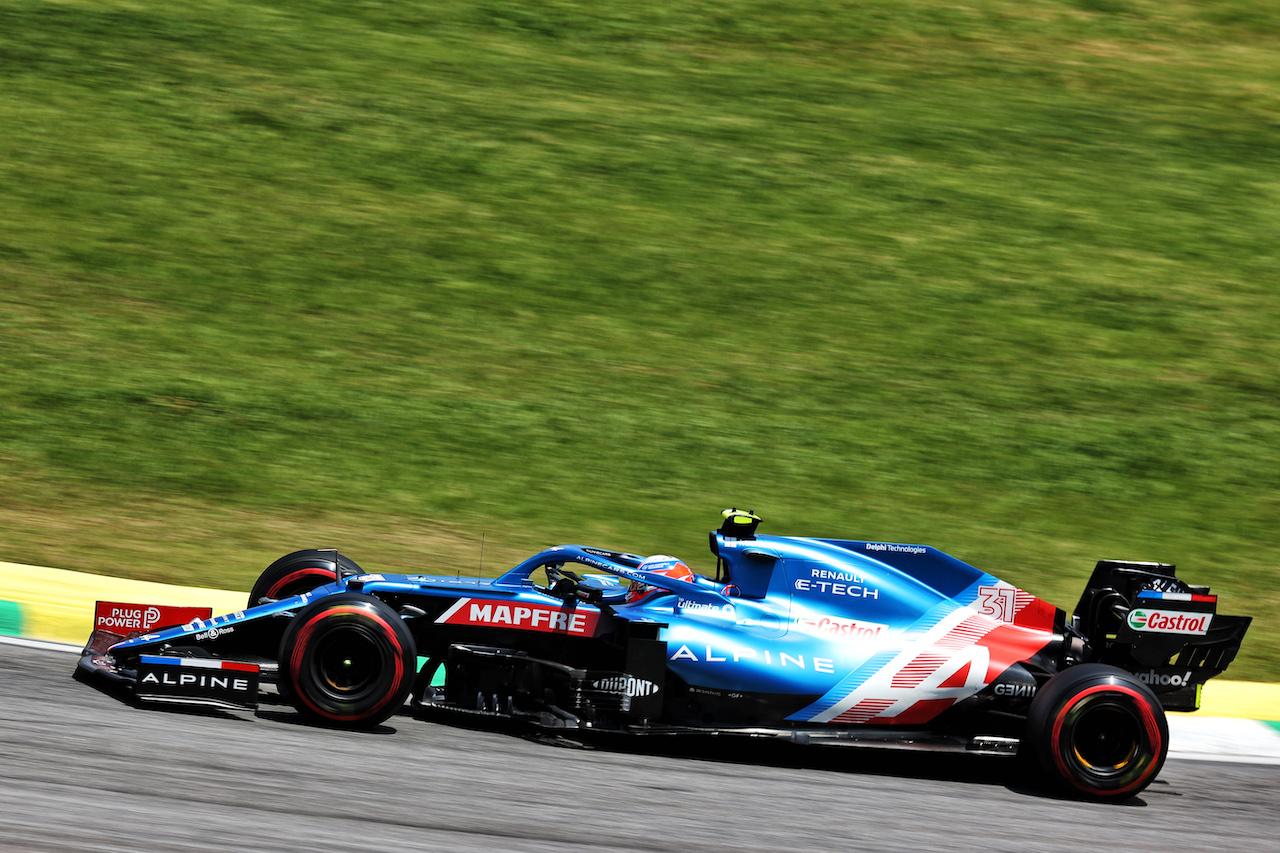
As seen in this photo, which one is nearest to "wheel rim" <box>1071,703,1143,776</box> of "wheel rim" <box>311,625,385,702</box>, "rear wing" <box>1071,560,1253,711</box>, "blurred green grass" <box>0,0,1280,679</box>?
"rear wing" <box>1071,560,1253,711</box>

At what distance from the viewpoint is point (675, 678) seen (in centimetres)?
625

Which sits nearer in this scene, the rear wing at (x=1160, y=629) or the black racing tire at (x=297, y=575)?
the rear wing at (x=1160, y=629)

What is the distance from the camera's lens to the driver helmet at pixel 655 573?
6648 millimetres

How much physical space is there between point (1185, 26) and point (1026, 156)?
610 centimetres

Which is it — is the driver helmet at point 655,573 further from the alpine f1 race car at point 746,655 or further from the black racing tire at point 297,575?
the black racing tire at point 297,575

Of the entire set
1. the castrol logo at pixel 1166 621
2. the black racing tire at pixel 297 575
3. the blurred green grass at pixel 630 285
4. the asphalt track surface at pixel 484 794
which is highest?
the blurred green grass at pixel 630 285

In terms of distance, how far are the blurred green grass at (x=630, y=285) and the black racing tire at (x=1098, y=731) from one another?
8.69 feet

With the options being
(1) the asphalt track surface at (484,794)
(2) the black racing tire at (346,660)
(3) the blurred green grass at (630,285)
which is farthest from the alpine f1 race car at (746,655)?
(3) the blurred green grass at (630,285)

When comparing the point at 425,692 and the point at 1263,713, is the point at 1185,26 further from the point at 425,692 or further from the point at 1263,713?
the point at 425,692

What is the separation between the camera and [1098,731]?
6.32 m

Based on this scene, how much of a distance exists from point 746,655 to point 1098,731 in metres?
1.70

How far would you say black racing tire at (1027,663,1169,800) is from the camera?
6199 mm

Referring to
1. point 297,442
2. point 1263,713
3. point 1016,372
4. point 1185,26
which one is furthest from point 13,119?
point 1185,26

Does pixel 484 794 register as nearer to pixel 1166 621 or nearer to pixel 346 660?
pixel 346 660
